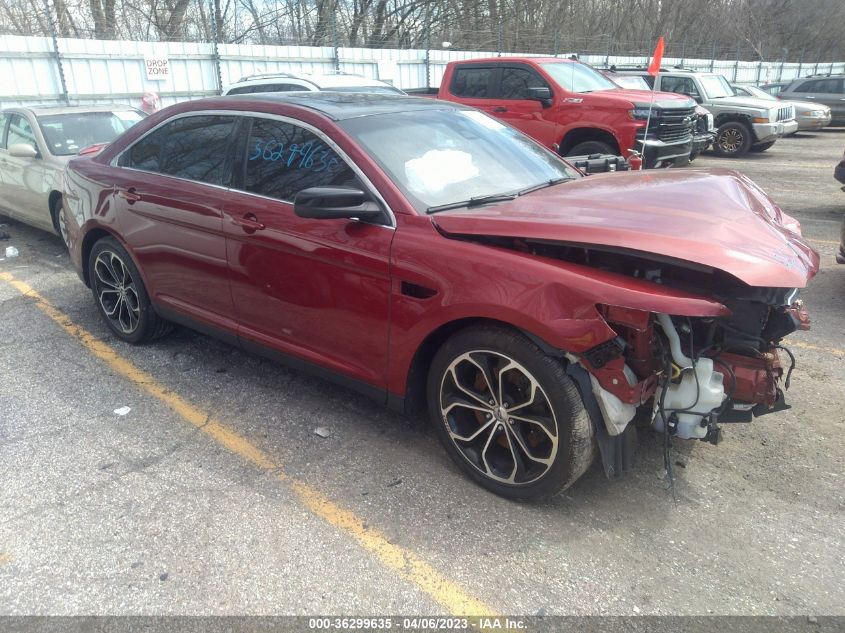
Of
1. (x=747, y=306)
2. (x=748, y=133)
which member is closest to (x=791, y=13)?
(x=748, y=133)

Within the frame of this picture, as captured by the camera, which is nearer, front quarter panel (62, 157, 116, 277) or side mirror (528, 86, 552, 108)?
front quarter panel (62, 157, 116, 277)

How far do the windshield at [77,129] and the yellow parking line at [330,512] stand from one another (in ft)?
11.4

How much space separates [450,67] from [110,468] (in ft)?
30.3

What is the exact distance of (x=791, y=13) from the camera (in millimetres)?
40625

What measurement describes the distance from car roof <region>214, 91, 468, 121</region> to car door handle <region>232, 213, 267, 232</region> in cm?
68

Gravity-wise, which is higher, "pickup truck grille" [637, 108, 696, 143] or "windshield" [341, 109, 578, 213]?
"windshield" [341, 109, 578, 213]

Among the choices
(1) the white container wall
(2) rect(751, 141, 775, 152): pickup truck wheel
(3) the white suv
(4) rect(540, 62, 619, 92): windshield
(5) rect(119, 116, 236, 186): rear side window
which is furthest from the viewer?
(2) rect(751, 141, 775, 152): pickup truck wheel

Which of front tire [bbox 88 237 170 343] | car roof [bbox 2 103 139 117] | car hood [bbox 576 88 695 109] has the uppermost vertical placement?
car roof [bbox 2 103 139 117]

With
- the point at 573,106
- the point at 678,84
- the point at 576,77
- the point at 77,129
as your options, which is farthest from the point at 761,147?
the point at 77,129

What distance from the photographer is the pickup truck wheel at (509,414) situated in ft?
8.95

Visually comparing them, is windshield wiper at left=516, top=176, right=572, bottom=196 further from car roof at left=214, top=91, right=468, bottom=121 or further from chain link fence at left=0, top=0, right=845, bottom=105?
chain link fence at left=0, top=0, right=845, bottom=105

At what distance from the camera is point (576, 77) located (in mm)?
10273

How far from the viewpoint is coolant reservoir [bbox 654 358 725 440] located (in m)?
2.81

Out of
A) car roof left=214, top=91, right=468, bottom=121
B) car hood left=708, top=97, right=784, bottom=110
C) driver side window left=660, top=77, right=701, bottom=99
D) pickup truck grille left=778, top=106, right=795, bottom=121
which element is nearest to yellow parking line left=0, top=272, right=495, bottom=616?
car roof left=214, top=91, right=468, bottom=121
